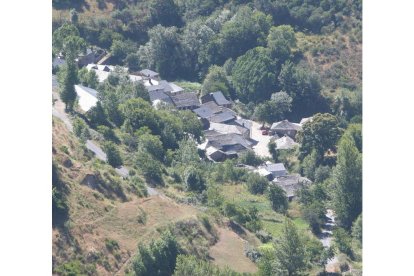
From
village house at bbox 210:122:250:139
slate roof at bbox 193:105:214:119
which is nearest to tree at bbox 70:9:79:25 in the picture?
slate roof at bbox 193:105:214:119

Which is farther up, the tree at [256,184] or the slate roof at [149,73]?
the slate roof at [149,73]

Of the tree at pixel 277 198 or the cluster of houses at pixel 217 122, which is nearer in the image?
the tree at pixel 277 198

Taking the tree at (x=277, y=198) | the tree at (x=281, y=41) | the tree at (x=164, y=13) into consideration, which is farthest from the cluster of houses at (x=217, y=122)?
the tree at (x=164, y=13)

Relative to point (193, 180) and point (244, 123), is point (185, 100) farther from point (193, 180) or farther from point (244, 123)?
point (193, 180)

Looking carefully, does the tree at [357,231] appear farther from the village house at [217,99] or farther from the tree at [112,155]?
the village house at [217,99]

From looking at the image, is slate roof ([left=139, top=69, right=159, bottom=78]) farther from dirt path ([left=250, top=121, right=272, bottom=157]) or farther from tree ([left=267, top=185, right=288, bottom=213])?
tree ([left=267, top=185, right=288, bottom=213])

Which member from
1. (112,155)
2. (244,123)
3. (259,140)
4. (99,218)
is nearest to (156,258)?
(99,218)

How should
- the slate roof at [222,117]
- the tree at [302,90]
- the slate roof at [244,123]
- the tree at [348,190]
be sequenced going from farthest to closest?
the tree at [302,90], the slate roof at [244,123], the slate roof at [222,117], the tree at [348,190]
